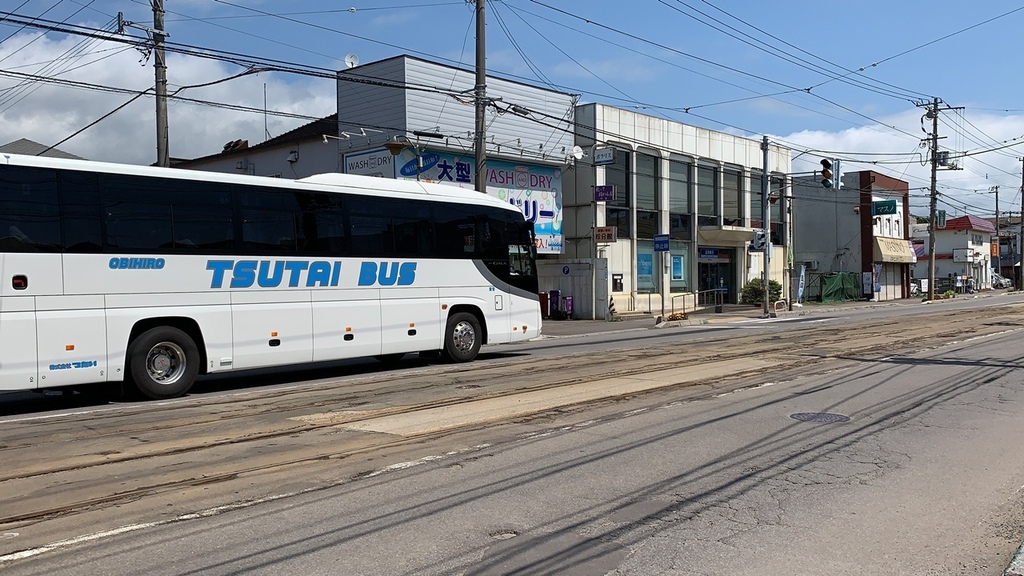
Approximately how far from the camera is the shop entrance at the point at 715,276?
42938mm

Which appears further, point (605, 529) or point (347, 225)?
point (347, 225)

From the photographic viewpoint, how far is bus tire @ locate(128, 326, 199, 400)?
11.8 m

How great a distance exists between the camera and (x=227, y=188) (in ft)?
43.0

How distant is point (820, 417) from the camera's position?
10078 mm

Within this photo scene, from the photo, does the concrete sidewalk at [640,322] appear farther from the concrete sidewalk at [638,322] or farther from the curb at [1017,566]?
the curb at [1017,566]

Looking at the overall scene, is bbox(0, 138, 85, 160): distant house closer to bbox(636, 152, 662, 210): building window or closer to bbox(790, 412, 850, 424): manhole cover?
bbox(636, 152, 662, 210): building window

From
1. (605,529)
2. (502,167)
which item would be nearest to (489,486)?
(605,529)

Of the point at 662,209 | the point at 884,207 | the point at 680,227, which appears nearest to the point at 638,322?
the point at 662,209

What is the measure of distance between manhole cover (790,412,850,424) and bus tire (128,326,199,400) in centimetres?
856

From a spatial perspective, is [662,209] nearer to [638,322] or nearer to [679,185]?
[679,185]

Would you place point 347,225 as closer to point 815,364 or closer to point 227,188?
point 227,188

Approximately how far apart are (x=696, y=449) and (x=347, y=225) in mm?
8616

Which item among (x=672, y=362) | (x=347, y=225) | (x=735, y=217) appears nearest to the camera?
(x=347, y=225)

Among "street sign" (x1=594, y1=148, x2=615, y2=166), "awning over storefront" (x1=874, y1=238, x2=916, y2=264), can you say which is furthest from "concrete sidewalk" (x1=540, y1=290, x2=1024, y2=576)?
"awning over storefront" (x1=874, y1=238, x2=916, y2=264)
